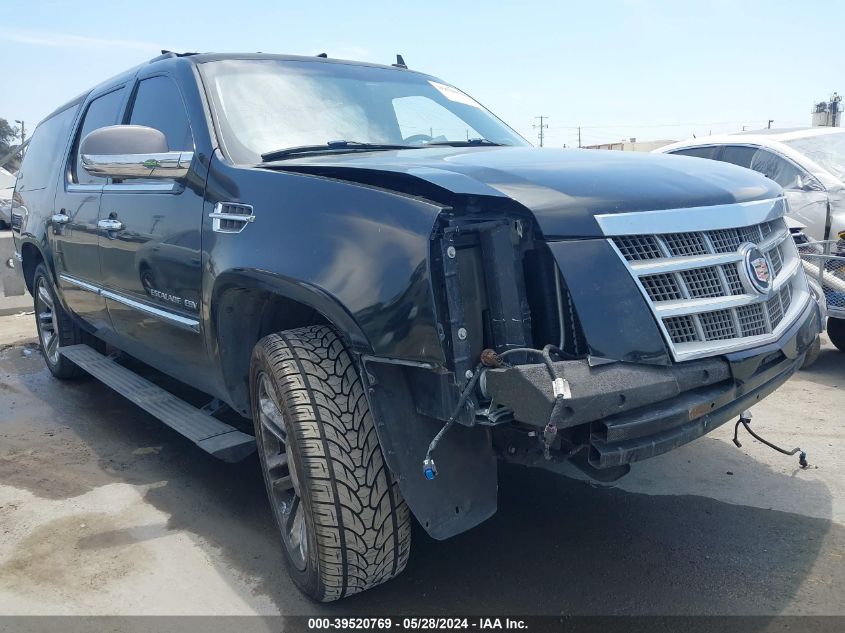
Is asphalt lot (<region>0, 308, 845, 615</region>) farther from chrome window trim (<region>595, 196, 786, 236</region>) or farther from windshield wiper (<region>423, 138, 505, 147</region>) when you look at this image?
windshield wiper (<region>423, 138, 505, 147</region>)

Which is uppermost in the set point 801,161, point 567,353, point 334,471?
point 801,161

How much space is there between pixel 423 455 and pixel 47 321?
15.8ft

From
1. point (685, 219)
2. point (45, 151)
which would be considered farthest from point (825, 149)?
point (45, 151)

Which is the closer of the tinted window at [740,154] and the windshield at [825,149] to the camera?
the windshield at [825,149]

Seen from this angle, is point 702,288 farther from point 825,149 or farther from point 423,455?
point 825,149

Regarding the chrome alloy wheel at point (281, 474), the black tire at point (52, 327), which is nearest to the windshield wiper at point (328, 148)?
the chrome alloy wheel at point (281, 474)

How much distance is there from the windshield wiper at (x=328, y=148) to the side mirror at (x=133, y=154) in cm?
39

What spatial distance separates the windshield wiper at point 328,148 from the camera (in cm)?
310

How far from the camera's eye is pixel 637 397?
6.97ft

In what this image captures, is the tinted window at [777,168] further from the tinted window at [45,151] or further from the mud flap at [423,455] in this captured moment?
the tinted window at [45,151]

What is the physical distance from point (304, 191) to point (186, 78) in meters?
1.38

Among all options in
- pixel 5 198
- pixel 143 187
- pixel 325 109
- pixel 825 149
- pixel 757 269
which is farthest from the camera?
pixel 5 198

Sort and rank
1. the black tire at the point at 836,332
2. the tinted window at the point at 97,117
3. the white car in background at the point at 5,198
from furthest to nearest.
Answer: the white car in background at the point at 5,198 → the black tire at the point at 836,332 → the tinted window at the point at 97,117

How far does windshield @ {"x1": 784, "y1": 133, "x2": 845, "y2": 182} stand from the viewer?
6852mm
